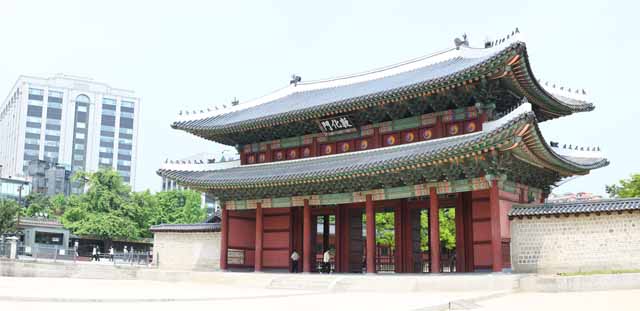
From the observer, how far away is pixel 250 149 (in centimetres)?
3142

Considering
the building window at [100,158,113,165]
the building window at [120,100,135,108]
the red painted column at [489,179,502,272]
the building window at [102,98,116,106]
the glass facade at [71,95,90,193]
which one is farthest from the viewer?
the building window at [120,100,135,108]

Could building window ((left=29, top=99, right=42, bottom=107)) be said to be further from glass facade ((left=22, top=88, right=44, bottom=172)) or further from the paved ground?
the paved ground

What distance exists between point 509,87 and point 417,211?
6.63m

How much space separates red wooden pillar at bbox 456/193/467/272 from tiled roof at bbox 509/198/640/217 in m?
2.21

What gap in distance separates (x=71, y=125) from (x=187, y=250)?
10780cm

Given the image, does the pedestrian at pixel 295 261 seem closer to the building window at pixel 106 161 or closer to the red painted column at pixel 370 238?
the red painted column at pixel 370 238

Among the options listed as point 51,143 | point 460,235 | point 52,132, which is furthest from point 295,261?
point 52,132

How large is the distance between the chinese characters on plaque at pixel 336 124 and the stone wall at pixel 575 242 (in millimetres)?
8283

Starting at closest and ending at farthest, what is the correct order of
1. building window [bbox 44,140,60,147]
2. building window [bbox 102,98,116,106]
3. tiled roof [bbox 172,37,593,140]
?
tiled roof [bbox 172,37,593,140] < building window [bbox 44,140,60,147] < building window [bbox 102,98,116,106]

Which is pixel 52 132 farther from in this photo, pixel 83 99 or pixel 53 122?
pixel 83 99

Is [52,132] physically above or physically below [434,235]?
above

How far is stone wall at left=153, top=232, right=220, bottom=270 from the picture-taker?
31.4m

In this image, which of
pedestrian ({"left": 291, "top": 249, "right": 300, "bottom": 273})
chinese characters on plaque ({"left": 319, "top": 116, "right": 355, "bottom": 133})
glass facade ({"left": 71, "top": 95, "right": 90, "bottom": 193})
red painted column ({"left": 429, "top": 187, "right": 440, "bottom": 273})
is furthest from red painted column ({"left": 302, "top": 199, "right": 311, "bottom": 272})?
glass facade ({"left": 71, "top": 95, "right": 90, "bottom": 193})

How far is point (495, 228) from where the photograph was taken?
A: 2166 cm
